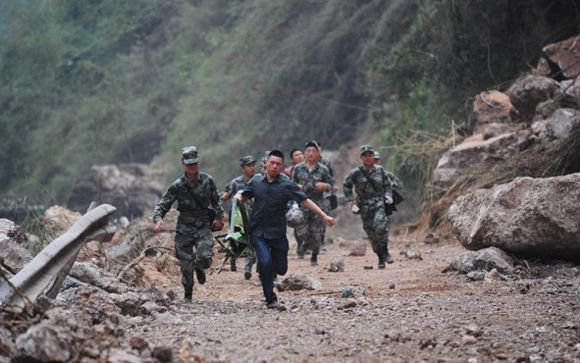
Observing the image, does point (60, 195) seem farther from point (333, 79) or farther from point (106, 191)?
point (333, 79)

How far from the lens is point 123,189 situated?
33656mm

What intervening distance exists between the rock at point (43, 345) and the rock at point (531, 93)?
13.9m

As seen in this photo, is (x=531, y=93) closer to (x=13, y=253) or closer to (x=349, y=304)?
(x=349, y=304)

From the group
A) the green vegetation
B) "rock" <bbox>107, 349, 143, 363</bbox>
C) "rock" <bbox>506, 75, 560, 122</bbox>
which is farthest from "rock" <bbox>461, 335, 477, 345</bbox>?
"rock" <bbox>506, 75, 560, 122</bbox>

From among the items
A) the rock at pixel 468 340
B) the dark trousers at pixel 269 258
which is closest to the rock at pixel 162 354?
the rock at pixel 468 340

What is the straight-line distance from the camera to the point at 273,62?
34.4 metres

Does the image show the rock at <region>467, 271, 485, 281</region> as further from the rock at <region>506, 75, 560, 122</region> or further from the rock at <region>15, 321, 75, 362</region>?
the rock at <region>506, 75, 560, 122</region>

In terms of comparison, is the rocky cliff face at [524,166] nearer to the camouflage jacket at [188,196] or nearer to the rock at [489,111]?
the rock at [489,111]

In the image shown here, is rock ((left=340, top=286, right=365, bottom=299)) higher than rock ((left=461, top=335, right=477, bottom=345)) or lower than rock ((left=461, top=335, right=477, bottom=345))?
higher

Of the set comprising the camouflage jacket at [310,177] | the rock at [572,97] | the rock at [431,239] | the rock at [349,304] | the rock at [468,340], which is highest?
the rock at [572,97]

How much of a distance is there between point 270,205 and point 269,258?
1.66 feet

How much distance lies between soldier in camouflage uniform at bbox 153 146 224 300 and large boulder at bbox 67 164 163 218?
67.9 ft

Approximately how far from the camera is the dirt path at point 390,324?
6.61 m

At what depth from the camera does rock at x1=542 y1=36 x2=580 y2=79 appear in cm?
1853
